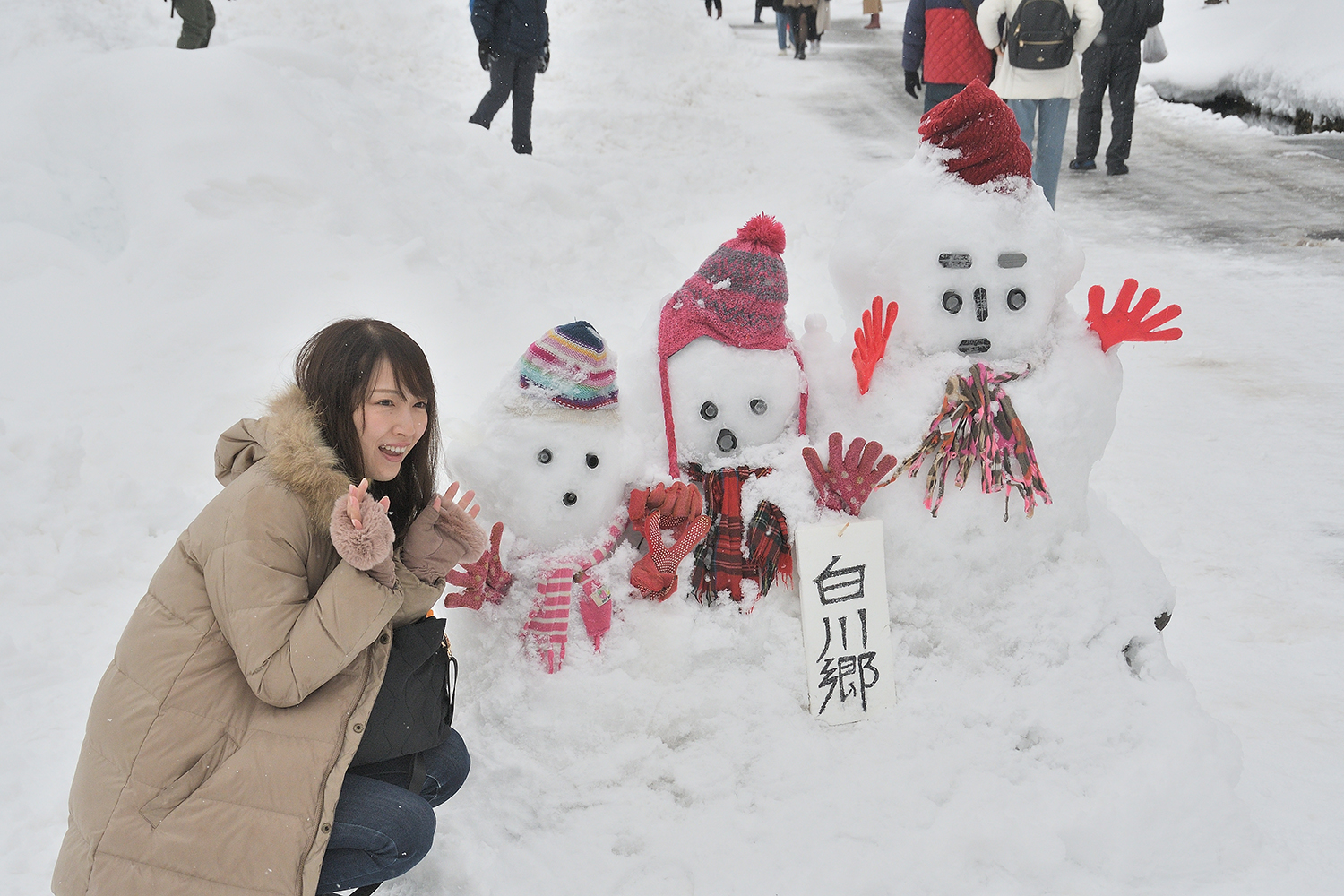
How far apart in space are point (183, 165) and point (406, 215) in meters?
0.98

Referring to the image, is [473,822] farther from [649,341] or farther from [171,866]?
[649,341]

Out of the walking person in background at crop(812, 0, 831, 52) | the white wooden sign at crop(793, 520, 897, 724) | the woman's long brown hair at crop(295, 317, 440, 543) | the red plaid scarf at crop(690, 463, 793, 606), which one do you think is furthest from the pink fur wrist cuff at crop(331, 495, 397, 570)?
the walking person in background at crop(812, 0, 831, 52)

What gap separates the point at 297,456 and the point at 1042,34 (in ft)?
17.3

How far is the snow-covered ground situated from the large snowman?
0.62 feet

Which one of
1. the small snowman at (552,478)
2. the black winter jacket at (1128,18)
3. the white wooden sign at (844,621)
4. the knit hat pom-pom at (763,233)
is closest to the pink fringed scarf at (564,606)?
the small snowman at (552,478)

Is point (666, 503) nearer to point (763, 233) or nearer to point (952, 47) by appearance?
point (763, 233)

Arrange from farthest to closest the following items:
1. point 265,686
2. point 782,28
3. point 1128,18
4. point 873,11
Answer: point 873,11 < point 782,28 < point 1128,18 < point 265,686

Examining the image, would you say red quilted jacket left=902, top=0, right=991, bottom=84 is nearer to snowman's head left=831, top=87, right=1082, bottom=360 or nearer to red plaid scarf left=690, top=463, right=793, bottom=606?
snowman's head left=831, top=87, right=1082, bottom=360

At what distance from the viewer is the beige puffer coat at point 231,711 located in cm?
155

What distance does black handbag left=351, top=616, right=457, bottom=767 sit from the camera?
1.79 meters

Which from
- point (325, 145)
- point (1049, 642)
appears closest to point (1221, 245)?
point (1049, 642)

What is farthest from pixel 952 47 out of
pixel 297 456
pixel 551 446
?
pixel 297 456

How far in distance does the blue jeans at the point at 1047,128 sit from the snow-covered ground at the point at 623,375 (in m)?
0.71

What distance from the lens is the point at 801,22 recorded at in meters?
12.0
